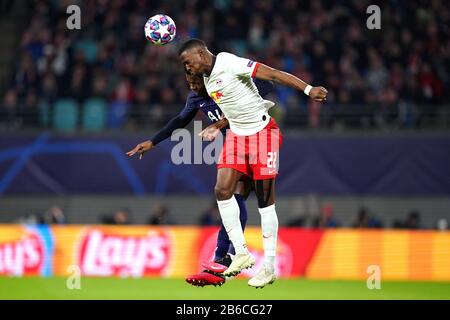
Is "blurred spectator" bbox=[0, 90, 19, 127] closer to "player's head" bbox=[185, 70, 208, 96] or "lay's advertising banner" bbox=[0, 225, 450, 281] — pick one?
"lay's advertising banner" bbox=[0, 225, 450, 281]

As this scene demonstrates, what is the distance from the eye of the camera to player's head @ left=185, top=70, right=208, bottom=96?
10.6 m

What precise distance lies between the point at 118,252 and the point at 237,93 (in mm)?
9812

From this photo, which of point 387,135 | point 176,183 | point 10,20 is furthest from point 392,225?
point 10,20

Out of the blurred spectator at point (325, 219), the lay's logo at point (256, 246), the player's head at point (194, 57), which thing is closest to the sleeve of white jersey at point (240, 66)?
the player's head at point (194, 57)

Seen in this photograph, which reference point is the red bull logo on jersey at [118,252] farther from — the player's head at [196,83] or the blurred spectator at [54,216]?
the player's head at [196,83]

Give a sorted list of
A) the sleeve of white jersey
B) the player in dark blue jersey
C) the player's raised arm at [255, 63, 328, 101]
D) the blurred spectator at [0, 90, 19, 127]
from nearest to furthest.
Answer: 1. the player's raised arm at [255, 63, 328, 101]
2. the sleeve of white jersey
3. the player in dark blue jersey
4. the blurred spectator at [0, 90, 19, 127]

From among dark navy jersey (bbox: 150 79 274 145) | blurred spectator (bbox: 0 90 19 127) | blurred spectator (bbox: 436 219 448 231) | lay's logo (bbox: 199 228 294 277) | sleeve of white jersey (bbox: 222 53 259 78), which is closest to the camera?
sleeve of white jersey (bbox: 222 53 259 78)

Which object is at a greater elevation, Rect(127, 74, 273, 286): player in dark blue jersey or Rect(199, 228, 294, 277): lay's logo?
Rect(127, 74, 273, 286): player in dark blue jersey

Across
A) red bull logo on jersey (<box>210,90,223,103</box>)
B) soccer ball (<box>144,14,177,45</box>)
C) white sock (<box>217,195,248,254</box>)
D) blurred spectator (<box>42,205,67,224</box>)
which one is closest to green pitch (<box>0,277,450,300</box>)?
blurred spectator (<box>42,205,67,224</box>)

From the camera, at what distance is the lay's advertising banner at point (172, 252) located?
1945cm

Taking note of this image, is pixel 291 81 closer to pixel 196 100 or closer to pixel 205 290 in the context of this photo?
pixel 196 100

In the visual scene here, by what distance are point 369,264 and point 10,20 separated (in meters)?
12.2

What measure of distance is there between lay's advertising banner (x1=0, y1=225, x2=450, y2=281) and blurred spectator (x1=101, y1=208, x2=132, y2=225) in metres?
1.05

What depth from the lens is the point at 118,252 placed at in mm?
19609
